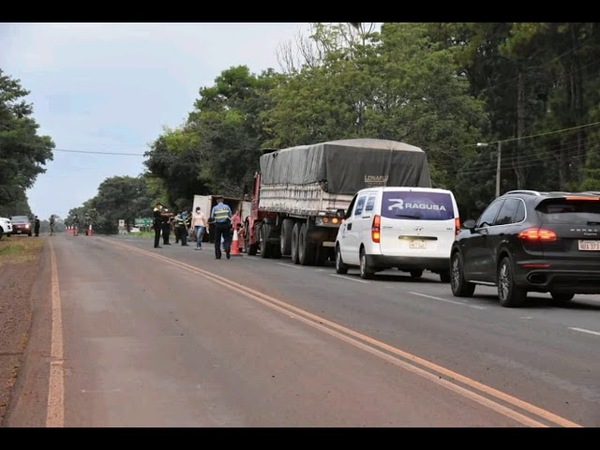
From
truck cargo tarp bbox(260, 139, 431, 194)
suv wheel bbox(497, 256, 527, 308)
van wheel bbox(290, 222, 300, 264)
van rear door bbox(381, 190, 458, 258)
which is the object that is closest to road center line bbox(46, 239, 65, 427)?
suv wheel bbox(497, 256, 527, 308)

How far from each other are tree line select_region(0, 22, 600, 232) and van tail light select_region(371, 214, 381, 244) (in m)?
7.68

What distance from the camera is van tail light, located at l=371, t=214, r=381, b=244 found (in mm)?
18219

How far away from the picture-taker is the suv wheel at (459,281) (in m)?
15.4

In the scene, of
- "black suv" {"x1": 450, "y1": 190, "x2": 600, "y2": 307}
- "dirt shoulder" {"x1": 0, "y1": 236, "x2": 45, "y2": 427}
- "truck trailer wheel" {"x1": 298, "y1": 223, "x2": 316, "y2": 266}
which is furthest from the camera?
"truck trailer wheel" {"x1": 298, "y1": 223, "x2": 316, "y2": 266}

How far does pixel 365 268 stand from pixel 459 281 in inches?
136

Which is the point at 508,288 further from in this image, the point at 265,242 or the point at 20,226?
the point at 20,226

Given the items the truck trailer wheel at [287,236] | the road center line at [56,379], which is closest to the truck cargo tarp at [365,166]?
the truck trailer wheel at [287,236]

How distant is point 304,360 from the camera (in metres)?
8.80

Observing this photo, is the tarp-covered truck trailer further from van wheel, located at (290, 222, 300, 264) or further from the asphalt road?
the asphalt road

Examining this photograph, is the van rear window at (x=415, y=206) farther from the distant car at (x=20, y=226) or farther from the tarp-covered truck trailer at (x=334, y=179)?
the distant car at (x=20, y=226)

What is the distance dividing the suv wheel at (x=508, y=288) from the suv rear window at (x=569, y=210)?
3.06ft
